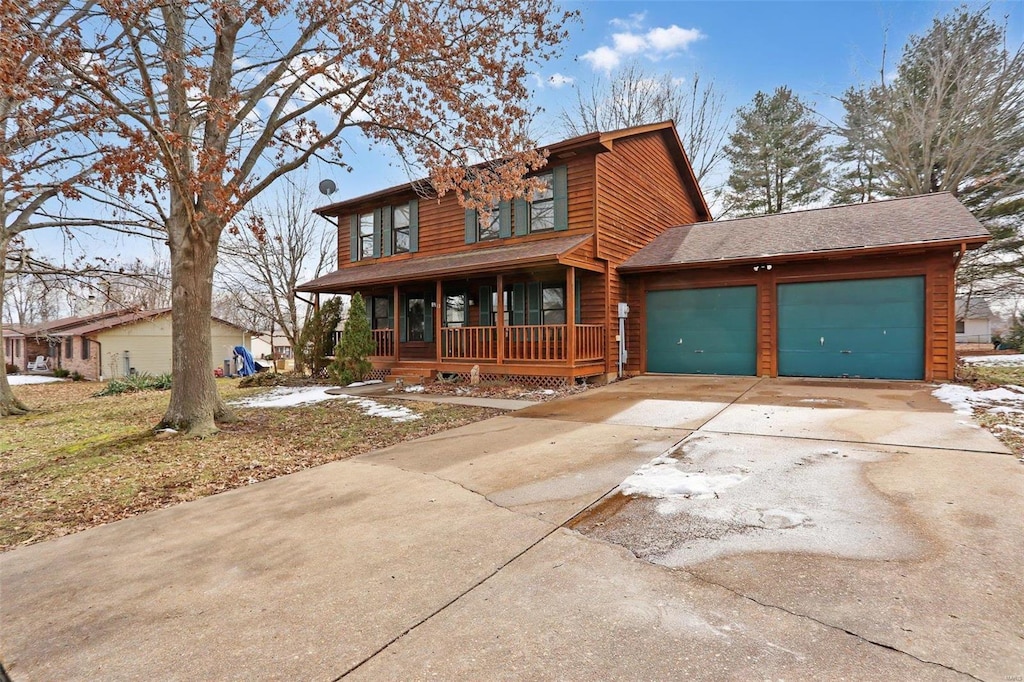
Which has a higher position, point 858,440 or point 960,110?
point 960,110

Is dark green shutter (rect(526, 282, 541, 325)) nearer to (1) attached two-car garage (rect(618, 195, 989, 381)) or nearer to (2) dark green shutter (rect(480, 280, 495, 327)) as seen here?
(2) dark green shutter (rect(480, 280, 495, 327))

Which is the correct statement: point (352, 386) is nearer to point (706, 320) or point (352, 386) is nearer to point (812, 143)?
point (706, 320)

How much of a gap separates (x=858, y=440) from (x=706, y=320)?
6.92 metres

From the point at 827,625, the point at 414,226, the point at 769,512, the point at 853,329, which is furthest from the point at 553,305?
the point at 827,625

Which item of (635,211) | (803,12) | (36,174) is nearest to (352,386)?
(36,174)

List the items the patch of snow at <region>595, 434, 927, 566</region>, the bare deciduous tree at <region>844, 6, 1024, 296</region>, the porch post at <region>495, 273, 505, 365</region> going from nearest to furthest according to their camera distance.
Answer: the patch of snow at <region>595, 434, 927, 566</region>
the porch post at <region>495, 273, 505, 365</region>
the bare deciduous tree at <region>844, 6, 1024, 296</region>

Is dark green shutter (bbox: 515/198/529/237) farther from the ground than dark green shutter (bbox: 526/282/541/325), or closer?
farther from the ground

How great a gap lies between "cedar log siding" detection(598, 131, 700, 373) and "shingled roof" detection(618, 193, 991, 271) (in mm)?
555

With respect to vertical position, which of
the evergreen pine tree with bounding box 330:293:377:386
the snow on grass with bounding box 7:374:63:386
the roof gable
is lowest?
the snow on grass with bounding box 7:374:63:386

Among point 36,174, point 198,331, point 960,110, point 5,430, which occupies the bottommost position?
point 5,430

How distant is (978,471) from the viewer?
392 centimetres

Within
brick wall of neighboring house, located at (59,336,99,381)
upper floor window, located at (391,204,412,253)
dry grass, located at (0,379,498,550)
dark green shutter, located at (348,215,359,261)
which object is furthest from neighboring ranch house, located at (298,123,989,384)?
brick wall of neighboring house, located at (59,336,99,381)

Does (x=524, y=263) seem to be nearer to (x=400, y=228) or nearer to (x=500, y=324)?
(x=500, y=324)

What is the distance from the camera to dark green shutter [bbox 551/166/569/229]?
37.8 ft
